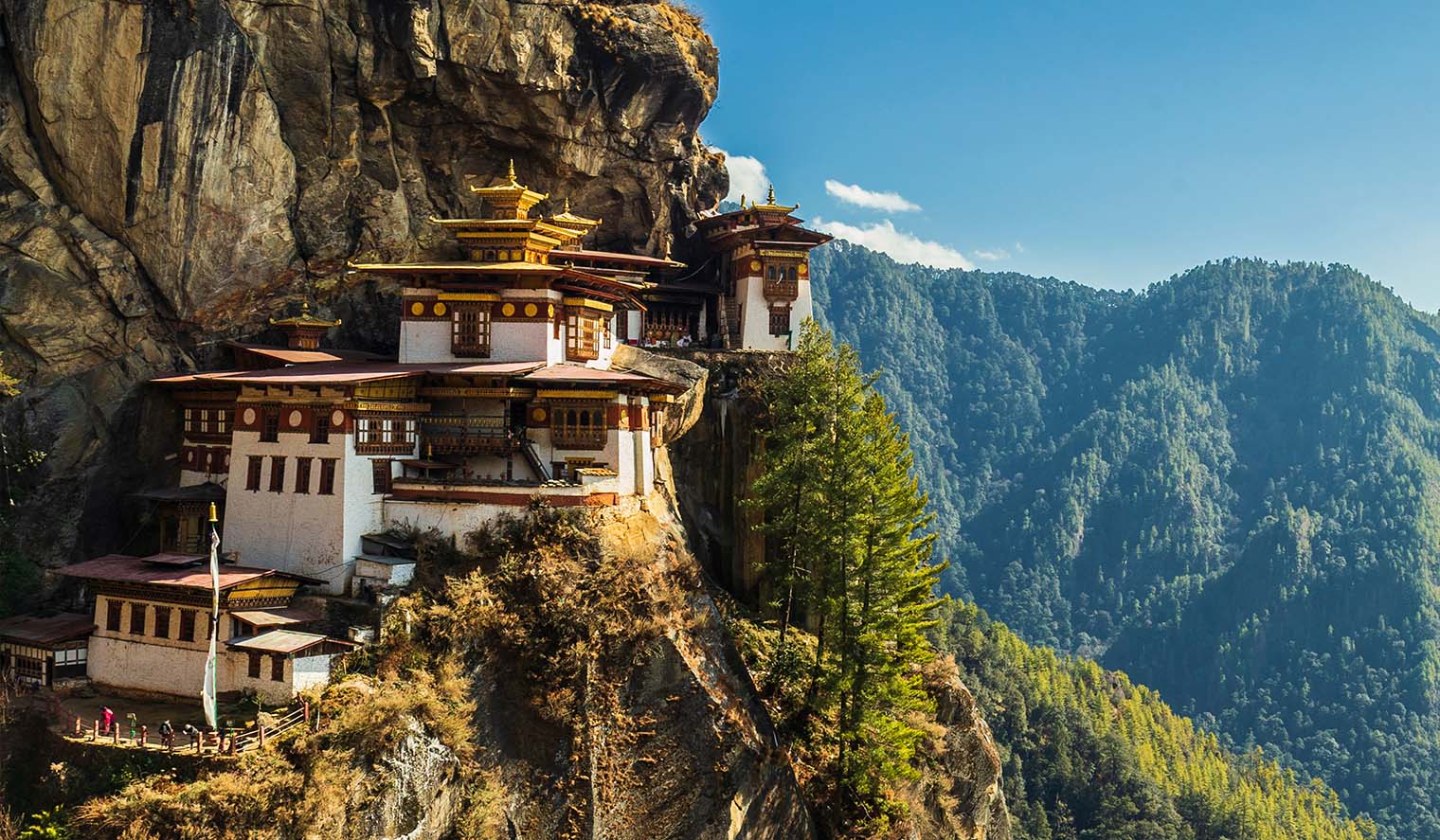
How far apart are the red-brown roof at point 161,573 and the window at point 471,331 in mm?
12746

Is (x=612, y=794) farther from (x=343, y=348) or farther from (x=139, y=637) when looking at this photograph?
(x=343, y=348)

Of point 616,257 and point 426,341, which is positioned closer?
point 426,341

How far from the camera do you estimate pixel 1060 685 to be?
13875 centimetres

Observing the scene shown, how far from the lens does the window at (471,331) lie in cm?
4850

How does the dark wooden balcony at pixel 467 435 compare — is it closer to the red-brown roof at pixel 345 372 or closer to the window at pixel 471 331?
the red-brown roof at pixel 345 372

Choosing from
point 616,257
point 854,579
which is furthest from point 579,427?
point 616,257

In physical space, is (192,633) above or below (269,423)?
below

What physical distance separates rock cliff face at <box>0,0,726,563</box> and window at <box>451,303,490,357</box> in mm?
7658

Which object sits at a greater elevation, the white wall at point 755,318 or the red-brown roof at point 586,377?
the white wall at point 755,318

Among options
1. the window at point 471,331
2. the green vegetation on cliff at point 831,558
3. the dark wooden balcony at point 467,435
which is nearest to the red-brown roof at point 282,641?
the dark wooden balcony at point 467,435

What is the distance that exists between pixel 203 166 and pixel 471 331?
12394 millimetres

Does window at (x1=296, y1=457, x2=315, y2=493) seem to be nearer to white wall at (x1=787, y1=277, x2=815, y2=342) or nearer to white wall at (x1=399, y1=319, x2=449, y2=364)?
white wall at (x1=399, y1=319, x2=449, y2=364)

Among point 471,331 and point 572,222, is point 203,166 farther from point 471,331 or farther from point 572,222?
point 572,222

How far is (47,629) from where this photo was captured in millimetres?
38594
